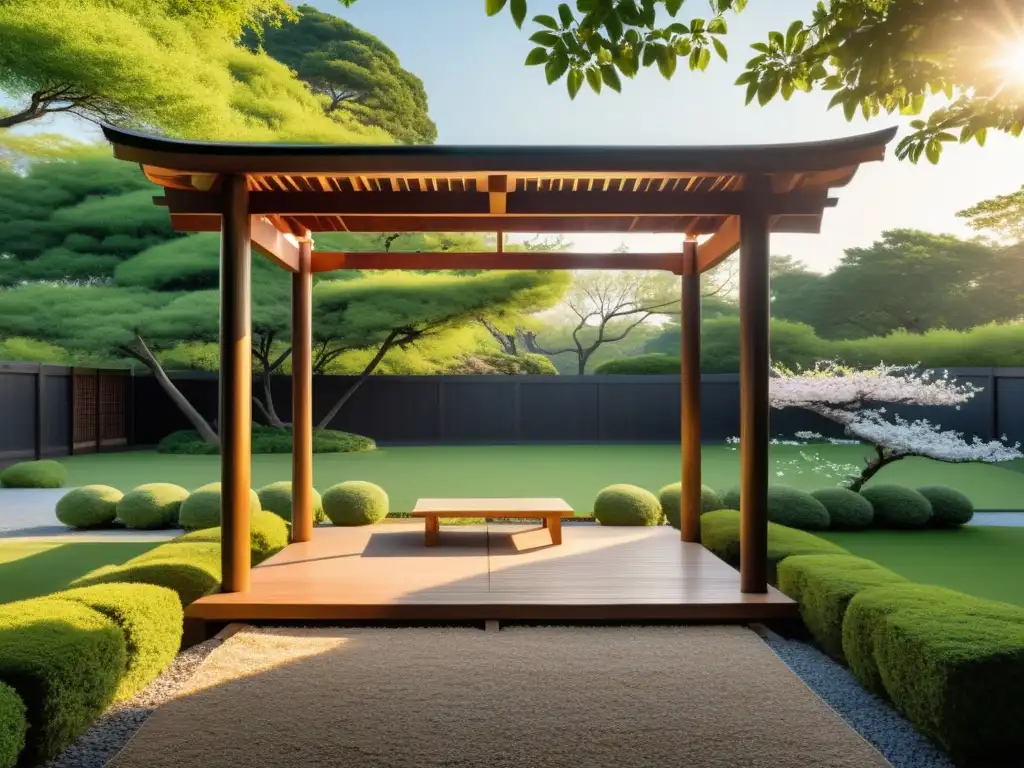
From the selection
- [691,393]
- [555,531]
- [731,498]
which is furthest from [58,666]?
[731,498]

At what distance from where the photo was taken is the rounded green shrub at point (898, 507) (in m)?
8.48

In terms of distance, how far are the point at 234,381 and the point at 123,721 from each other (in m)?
1.80

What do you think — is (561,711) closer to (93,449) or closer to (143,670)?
(143,670)

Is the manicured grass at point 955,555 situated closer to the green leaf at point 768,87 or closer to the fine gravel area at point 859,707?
the fine gravel area at point 859,707

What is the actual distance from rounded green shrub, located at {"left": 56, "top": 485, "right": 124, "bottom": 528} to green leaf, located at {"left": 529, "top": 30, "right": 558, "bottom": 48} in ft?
23.1

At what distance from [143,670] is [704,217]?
4.19 meters

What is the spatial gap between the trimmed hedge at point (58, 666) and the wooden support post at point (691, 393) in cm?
410

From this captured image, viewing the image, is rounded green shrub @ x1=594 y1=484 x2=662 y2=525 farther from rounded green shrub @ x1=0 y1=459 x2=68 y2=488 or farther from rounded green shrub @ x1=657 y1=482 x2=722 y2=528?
rounded green shrub @ x1=0 y1=459 x2=68 y2=488

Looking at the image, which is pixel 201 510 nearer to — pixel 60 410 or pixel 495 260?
pixel 495 260

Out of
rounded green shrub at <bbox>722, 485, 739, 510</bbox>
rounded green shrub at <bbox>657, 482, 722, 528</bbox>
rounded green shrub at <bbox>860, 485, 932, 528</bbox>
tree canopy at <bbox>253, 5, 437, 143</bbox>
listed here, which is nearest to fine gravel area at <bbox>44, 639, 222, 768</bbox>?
rounded green shrub at <bbox>657, 482, 722, 528</bbox>

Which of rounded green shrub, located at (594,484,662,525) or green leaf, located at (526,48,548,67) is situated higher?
green leaf, located at (526,48,548,67)

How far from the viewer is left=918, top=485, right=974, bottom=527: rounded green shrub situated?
861 cm

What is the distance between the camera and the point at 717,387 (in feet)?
67.6

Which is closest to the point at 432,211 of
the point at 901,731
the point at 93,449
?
the point at 901,731
